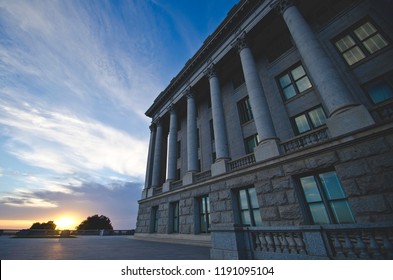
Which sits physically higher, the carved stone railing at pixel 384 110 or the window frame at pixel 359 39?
the window frame at pixel 359 39

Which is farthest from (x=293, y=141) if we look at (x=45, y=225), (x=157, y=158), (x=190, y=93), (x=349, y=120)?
(x=45, y=225)

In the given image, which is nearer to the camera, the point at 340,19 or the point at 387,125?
the point at 387,125

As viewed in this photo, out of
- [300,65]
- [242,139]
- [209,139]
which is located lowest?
[242,139]

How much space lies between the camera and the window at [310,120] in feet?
36.0

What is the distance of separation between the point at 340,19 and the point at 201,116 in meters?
14.0

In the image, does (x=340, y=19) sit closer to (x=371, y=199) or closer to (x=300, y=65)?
(x=300, y=65)

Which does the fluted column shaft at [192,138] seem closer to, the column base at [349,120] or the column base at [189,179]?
→ the column base at [189,179]

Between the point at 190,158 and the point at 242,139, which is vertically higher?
the point at 242,139

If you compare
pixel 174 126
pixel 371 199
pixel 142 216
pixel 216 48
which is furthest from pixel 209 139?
pixel 371 199

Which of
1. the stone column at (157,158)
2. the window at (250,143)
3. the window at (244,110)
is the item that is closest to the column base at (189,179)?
the window at (250,143)

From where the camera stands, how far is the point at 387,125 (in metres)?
6.51

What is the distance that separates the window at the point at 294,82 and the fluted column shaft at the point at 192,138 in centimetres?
847

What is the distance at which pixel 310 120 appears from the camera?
11.4m

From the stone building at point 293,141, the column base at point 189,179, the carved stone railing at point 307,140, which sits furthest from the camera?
the column base at point 189,179
